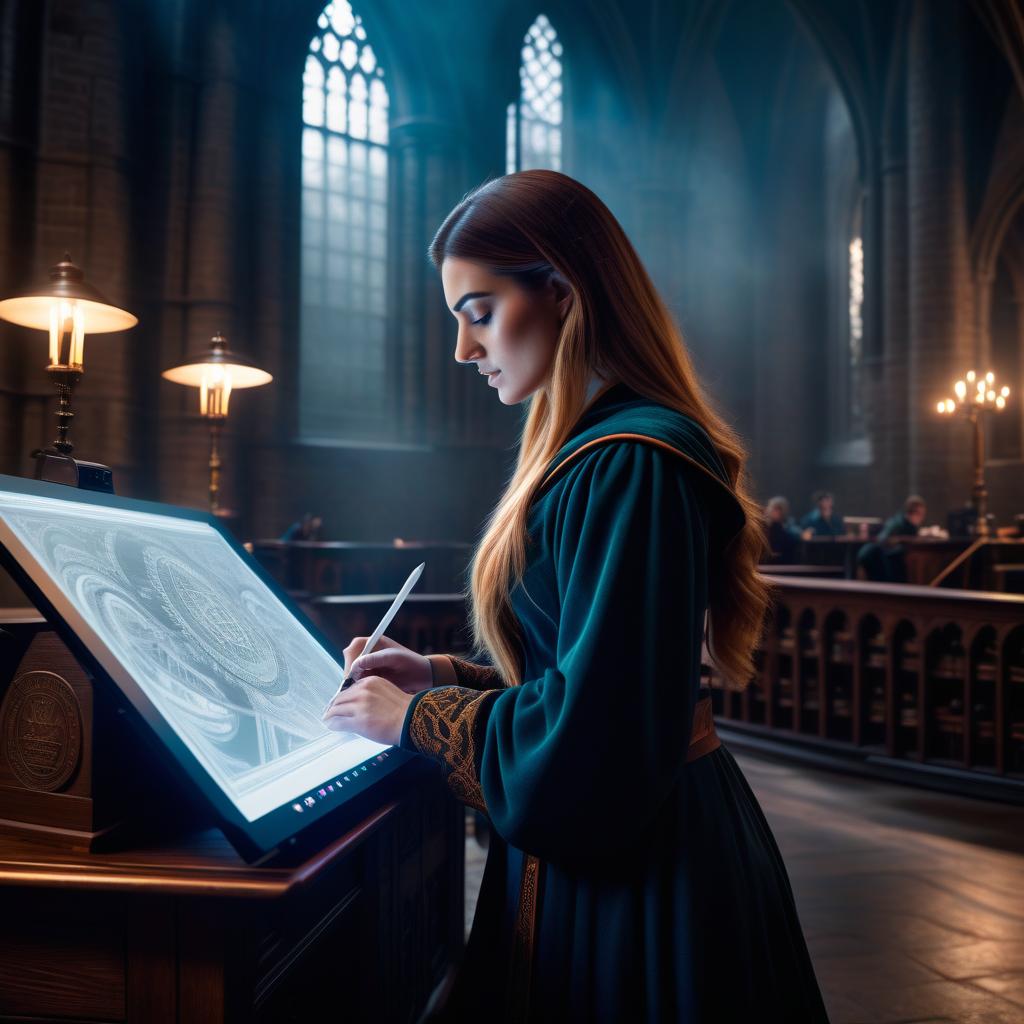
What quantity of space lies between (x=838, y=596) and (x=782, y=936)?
4423mm

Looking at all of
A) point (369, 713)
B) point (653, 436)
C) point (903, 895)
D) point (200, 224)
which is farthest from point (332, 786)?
point (200, 224)

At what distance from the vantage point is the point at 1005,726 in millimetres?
4336

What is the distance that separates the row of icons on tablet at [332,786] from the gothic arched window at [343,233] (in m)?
13.0

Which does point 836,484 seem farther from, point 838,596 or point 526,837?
point 526,837

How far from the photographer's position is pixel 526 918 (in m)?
Result: 1.05

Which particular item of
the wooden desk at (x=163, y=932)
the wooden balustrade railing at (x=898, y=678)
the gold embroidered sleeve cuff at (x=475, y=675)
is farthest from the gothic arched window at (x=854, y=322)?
the wooden desk at (x=163, y=932)

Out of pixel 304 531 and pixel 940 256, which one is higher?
pixel 940 256

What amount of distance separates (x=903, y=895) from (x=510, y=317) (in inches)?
109

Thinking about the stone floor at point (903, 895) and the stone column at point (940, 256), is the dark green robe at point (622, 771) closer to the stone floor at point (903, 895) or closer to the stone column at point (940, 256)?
the stone floor at point (903, 895)

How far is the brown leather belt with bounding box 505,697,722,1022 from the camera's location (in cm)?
103

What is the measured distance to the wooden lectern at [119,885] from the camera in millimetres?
805

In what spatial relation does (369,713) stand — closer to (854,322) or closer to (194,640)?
(194,640)

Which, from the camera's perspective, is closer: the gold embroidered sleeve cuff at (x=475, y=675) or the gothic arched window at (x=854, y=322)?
the gold embroidered sleeve cuff at (x=475, y=675)

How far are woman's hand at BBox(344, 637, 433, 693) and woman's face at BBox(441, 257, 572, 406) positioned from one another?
13.6 inches
